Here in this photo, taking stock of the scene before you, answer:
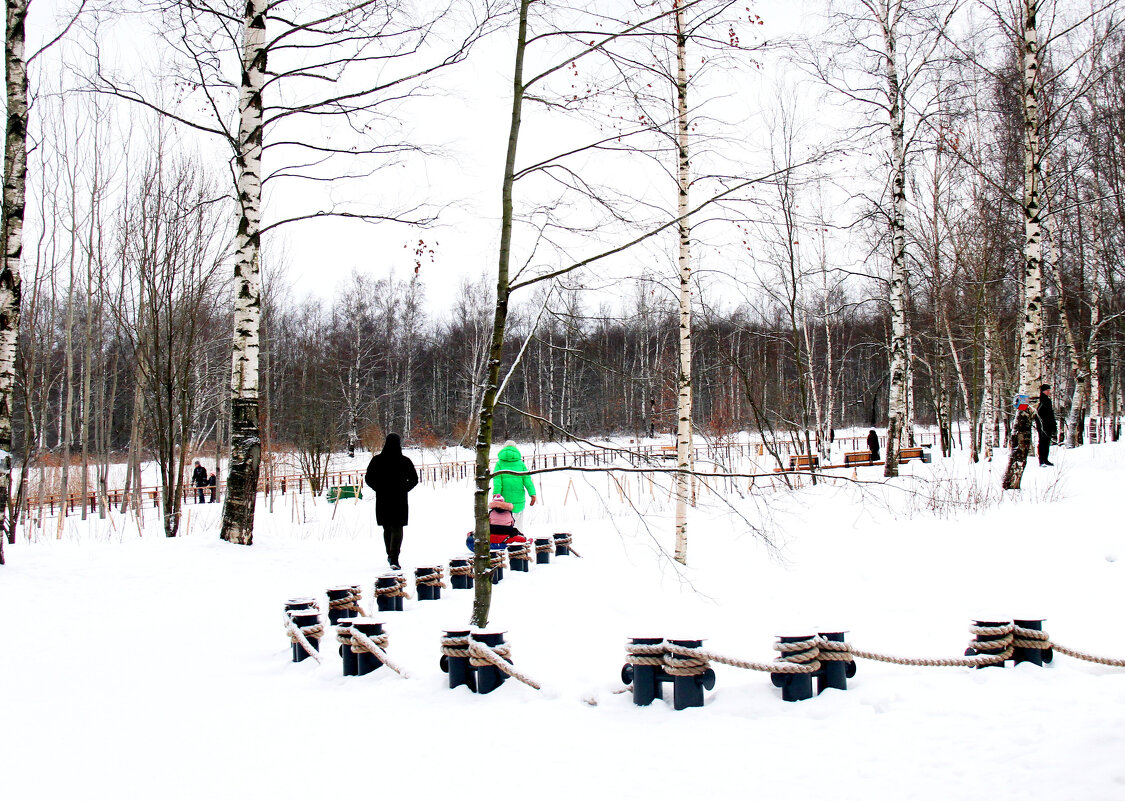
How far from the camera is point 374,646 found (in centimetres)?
378

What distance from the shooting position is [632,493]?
16000mm

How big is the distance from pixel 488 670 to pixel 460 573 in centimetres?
376

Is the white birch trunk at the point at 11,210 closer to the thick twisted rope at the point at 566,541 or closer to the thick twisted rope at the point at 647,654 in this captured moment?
the thick twisted rope at the point at 566,541

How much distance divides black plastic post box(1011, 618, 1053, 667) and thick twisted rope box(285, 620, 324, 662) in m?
3.64

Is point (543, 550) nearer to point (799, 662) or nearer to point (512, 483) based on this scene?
point (512, 483)

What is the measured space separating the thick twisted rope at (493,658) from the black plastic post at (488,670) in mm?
21

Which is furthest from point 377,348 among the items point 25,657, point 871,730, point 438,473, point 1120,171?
point 871,730

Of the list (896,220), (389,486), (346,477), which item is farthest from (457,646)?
(346,477)

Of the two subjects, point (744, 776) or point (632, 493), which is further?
point (632, 493)

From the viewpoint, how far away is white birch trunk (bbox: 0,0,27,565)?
677 centimetres

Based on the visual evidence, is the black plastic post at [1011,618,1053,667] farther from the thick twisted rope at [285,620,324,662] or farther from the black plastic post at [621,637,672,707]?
the thick twisted rope at [285,620,324,662]

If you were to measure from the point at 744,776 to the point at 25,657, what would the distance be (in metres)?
4.47

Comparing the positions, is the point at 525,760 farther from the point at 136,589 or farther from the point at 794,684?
the point at 136,589

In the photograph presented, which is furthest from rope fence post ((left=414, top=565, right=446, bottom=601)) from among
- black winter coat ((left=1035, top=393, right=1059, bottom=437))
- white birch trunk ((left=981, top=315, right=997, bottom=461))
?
white birch trunk ((left=981, top=315, right=997, bottom=461))
